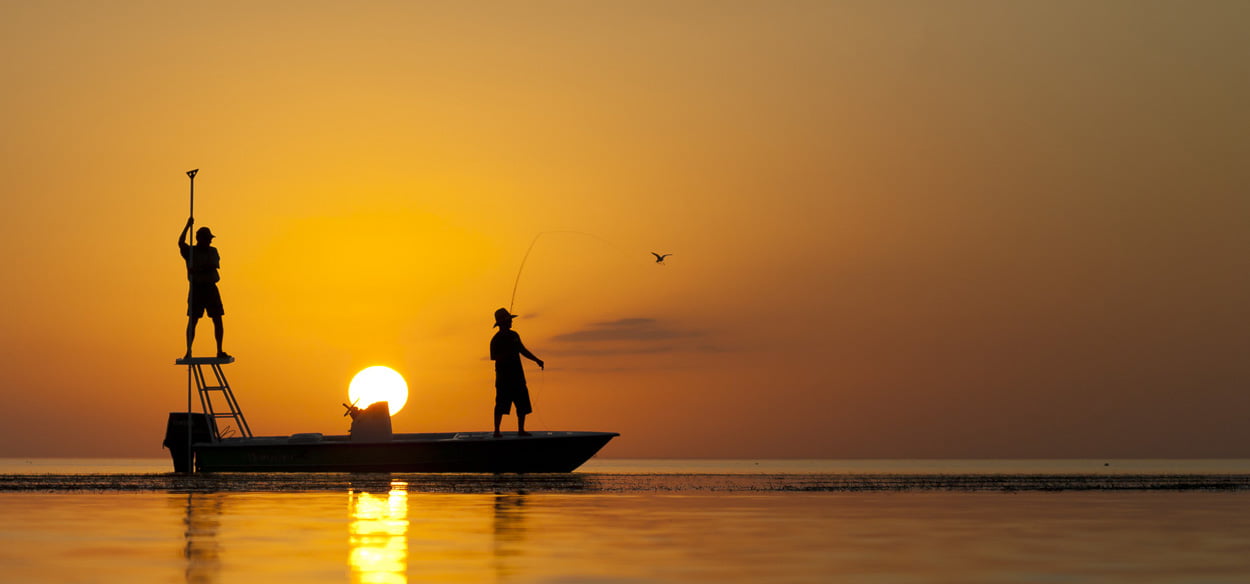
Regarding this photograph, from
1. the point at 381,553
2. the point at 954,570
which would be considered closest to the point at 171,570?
the point at 381,553

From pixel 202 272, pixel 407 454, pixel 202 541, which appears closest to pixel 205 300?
pixel 202 272

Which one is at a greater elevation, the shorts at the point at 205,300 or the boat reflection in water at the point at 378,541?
the shorts at the point at 205,300

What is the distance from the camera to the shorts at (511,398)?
36.9 m

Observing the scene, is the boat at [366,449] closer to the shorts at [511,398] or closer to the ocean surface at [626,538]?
the shorts at [511,398]

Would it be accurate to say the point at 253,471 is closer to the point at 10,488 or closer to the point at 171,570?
the point at 10,488

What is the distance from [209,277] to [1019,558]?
32.9 meters

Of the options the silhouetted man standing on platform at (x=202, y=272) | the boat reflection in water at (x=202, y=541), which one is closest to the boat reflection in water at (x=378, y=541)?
the boat reflection in water at (x=202, y=541)

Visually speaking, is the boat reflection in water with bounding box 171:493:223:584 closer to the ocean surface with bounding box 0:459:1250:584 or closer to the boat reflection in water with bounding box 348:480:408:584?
the ocean surface with bounding box 0:459:1250:584

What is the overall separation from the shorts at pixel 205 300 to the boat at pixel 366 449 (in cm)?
174

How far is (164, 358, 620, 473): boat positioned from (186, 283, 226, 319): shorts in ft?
5.72

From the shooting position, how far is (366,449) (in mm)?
39969

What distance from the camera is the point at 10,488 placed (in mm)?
27422

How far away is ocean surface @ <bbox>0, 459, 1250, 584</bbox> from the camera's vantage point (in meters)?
10.2

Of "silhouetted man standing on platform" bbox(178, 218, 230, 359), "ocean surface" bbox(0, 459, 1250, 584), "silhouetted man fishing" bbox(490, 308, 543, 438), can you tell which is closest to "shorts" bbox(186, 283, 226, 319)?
"silhouetted man standing on platform" bbox(178, 218, 230, 359)
